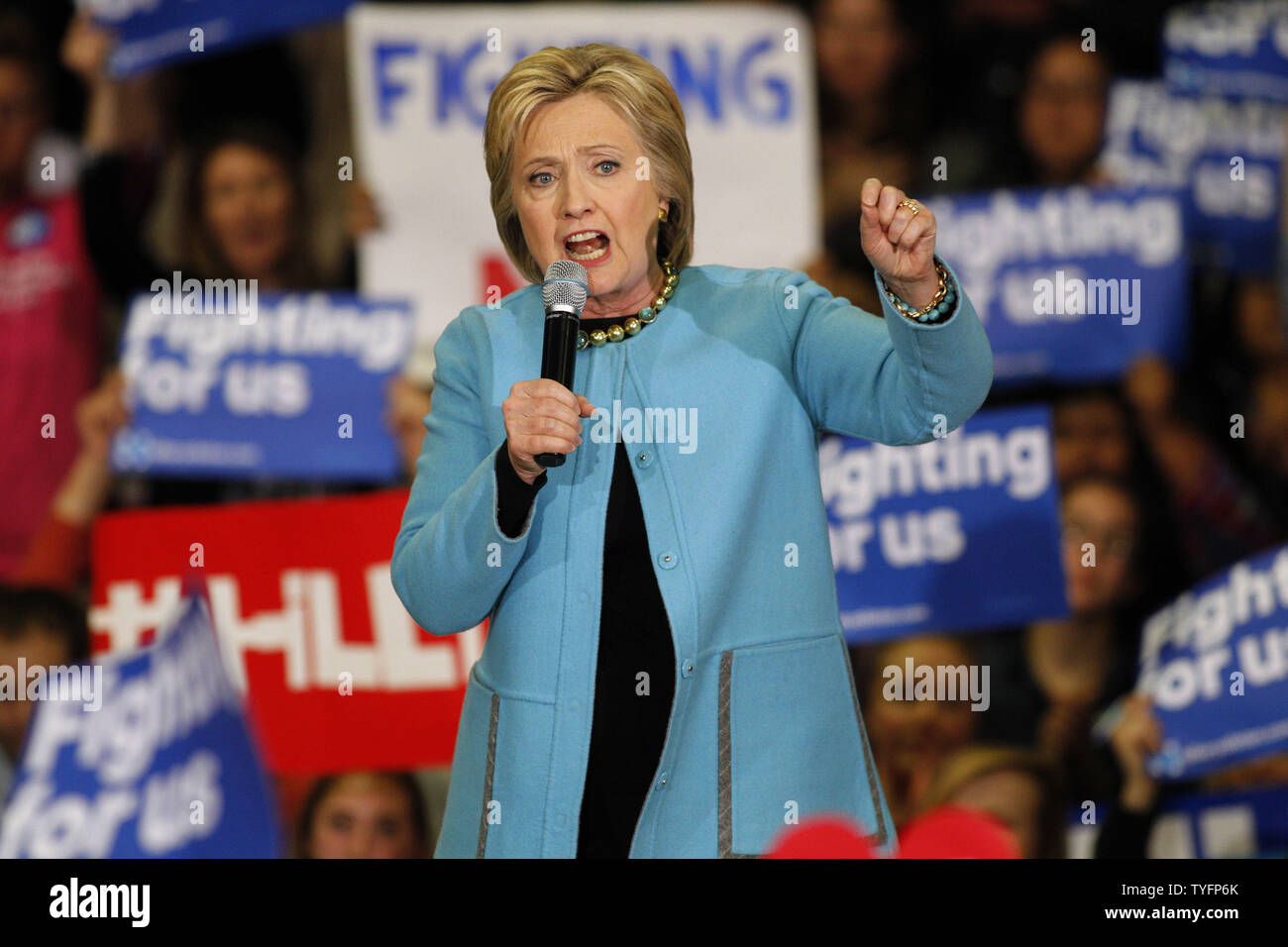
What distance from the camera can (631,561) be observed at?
5.56 ft

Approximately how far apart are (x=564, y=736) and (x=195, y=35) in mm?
2972

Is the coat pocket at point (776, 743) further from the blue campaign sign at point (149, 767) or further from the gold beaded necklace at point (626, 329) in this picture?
the blue campaign sign at point (149, 767)

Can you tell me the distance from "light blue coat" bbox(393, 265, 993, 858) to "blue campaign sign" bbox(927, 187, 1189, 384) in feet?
8.16

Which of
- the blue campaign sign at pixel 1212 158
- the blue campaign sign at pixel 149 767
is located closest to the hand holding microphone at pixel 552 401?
the blue campaign sign at pixel 149 767

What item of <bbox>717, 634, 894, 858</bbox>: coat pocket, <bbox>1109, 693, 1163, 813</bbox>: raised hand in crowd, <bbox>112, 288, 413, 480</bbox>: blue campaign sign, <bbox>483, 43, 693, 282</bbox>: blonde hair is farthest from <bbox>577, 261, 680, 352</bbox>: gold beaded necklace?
<bbox>1109, 693, 1163, 813</bbox>: raised hand in crowd

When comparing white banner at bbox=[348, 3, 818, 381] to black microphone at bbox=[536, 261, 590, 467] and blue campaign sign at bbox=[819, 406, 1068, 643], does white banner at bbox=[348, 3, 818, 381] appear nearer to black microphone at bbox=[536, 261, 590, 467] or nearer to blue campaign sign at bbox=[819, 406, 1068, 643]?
blue campaign sign at bbox=[819, 406, 1068, 643]

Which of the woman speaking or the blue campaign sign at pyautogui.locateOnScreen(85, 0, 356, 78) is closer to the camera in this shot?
the woman speaking

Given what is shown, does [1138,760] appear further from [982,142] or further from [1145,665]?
[982,142]

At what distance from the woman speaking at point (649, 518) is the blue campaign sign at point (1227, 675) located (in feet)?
7.33

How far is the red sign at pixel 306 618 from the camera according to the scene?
3.93m

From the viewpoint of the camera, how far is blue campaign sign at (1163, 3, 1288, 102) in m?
4.23

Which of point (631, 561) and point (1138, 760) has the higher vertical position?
point (631, 561)
